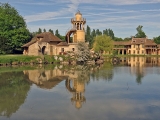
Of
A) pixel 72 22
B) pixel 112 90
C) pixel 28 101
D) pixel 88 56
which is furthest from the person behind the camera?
pixel 72 22

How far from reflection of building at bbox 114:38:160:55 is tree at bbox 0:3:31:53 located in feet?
128

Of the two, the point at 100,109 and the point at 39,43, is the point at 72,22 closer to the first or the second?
the point at 39,43

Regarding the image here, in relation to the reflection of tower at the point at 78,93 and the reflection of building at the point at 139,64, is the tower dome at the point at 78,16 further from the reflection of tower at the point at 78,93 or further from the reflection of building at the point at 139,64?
the reflection of tower at the point at 78,93

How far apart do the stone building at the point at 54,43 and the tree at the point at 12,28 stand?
96.2 inches

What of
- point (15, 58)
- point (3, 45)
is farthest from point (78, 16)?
point (15, 58)

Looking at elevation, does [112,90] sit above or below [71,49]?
below

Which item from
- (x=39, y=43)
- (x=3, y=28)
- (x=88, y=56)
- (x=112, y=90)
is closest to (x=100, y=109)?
(x=112, y=90)

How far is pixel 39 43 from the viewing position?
48.9 meters

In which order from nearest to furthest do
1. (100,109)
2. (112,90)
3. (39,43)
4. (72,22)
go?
(100,109)
(112,90)
(39,43)
(72,22)

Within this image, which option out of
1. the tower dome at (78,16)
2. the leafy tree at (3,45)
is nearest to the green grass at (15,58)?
the leafy tree at (3,45)

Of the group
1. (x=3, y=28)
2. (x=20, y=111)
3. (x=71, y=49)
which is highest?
(x=3, y=28)

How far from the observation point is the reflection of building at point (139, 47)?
263 feet

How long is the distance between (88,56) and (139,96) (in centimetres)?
3010

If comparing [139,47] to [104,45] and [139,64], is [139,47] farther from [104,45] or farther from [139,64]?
[139,64]
